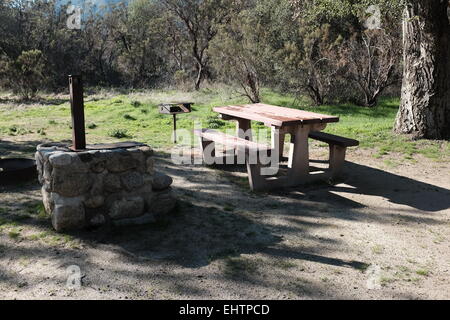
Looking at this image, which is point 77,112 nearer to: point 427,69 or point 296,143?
point 296,143

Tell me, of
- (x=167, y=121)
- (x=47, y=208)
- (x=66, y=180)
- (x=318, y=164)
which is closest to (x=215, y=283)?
(x=66, y=180)

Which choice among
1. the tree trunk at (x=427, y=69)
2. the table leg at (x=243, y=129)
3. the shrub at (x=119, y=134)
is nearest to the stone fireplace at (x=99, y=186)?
the table leg at (x=243, y=129)

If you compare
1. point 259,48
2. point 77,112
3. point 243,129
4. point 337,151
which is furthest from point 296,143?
point 259,48

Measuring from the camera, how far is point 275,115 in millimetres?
6348

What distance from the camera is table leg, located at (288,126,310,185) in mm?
6094

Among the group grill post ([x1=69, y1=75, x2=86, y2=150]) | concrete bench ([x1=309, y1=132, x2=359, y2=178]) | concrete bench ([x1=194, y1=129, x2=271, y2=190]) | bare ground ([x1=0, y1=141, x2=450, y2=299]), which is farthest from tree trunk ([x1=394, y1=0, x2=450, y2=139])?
grill post ([x1=69, y1=75, x2=86, y2=150])

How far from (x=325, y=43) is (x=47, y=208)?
1060cm

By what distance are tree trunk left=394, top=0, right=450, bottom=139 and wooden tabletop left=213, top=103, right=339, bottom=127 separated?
2.92m

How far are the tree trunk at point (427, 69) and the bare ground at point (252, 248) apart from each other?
2.84 meters

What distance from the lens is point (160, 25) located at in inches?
976

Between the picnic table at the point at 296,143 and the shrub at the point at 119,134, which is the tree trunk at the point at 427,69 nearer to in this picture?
the picnic table at the point at 296,143

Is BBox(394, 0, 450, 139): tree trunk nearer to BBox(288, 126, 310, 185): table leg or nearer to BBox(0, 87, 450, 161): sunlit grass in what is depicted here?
BBox(0, 87, 450, 161): sunlit grass

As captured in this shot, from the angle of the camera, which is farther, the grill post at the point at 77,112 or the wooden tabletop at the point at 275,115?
the wooden tabletop at the point at 275,115

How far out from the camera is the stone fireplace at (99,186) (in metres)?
4.27
